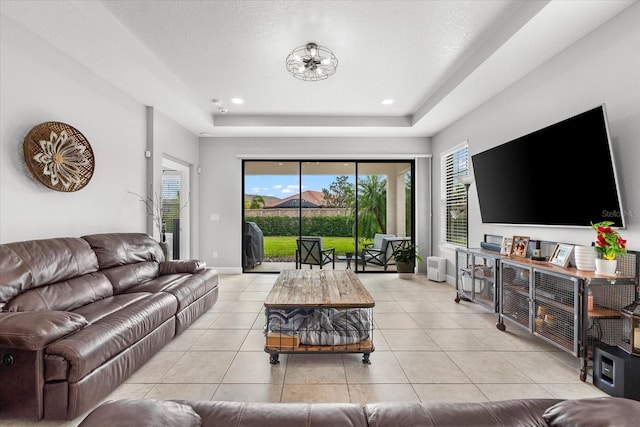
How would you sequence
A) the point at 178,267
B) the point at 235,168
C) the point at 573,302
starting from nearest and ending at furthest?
the point at 573,302 → the point at 178,267 → the point at 235,168

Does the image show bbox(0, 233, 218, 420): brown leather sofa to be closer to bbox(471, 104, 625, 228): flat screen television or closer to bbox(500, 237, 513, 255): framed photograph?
bbox(500, 237, 513, 255): framed photograph

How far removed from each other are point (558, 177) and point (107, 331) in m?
3.85

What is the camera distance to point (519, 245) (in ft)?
11.5

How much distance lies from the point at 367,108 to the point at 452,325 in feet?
11.3

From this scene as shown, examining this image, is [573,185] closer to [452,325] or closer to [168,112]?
[452,325]

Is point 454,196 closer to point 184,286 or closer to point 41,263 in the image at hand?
point 184,286

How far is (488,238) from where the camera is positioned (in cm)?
421

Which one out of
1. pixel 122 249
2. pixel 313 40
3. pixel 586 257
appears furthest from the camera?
pixel 122 249

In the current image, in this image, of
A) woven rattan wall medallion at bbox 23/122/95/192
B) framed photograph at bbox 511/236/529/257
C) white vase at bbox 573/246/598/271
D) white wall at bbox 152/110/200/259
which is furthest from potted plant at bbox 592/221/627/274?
white wall at bbox 152/110/200/259

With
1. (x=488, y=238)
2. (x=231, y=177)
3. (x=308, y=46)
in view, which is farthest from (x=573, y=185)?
(x=231, y=177)

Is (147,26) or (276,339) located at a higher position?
(147,26)

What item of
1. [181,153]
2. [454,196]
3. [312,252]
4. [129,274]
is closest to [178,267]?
[129,274]

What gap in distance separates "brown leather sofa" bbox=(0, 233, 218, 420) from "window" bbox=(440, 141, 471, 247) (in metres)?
3.96

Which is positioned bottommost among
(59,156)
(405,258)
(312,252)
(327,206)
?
(405,258)
